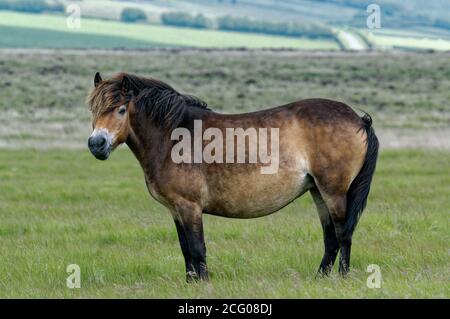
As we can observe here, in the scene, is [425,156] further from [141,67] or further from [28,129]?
[141,67]

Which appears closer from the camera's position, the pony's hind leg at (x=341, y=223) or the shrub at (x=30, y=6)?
the pony's hind leg at (x=341, y=223)

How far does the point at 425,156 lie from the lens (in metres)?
22.2

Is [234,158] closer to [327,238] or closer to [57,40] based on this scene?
[327,238]

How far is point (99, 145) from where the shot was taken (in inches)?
306

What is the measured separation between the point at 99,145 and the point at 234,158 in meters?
1.33

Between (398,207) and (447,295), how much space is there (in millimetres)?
7133

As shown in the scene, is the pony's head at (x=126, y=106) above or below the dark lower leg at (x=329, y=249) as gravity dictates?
above

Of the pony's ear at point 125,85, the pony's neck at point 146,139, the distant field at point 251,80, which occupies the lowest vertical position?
the distant field at point 251,80

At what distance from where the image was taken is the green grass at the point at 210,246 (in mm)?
7711

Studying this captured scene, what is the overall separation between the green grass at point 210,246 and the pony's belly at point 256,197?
2.23ft

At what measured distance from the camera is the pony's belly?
8.19 m

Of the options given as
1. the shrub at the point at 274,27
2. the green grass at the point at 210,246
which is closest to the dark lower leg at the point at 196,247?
the green grass at the point at 210,246

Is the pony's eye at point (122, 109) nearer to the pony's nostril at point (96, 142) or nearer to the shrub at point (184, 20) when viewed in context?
the pony's nostril at point (96, 142)
